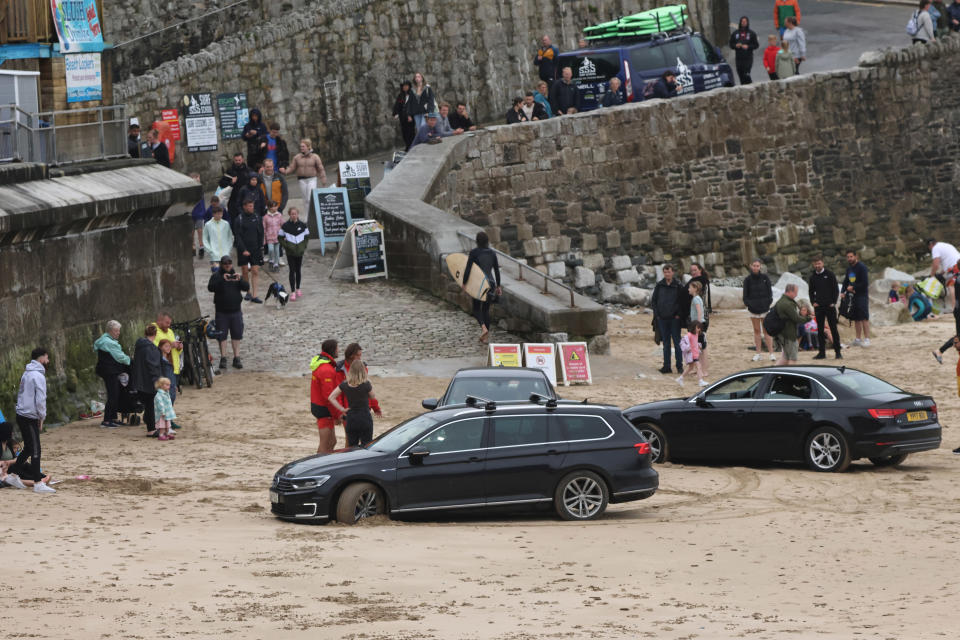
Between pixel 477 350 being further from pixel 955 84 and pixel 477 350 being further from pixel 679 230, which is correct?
pixel 955 84

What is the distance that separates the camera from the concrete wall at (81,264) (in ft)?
66.1

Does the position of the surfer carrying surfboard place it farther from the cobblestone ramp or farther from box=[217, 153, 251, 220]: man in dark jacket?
box=[217, 153, 251, 220]: man in dark jacket

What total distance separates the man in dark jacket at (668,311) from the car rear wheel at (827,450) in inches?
255

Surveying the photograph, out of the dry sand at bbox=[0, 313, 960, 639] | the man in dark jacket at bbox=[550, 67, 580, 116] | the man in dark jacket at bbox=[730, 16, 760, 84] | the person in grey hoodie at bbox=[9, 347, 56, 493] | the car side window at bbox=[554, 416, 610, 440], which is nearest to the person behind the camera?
the dry sand at bbox=[0, 313, 960, 639]

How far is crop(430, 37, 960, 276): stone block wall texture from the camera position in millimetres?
32906

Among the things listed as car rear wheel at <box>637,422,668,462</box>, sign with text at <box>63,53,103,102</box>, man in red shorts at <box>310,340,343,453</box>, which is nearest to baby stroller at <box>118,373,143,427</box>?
man in red shorts at <box>310,340,343,453</box>

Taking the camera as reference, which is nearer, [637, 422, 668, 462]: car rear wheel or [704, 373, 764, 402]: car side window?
[704, 373, 764, 402]: car side window

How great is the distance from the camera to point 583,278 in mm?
33375

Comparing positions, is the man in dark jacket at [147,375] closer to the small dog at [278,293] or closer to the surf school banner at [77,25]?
the surf school banner at [77,25]

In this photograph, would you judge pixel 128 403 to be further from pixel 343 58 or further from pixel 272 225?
pixel 343 58

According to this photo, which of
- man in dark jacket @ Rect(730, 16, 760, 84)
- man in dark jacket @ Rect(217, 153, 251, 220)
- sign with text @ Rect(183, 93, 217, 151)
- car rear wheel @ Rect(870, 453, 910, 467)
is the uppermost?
man in dark jacket @ Rect(730, 16, 760, 84)

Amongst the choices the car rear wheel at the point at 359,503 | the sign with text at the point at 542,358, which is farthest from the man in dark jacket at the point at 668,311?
the car rear wheel at the point at 359,503

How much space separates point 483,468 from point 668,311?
9921mm

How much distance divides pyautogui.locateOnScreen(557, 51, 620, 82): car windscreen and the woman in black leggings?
9136 mm
